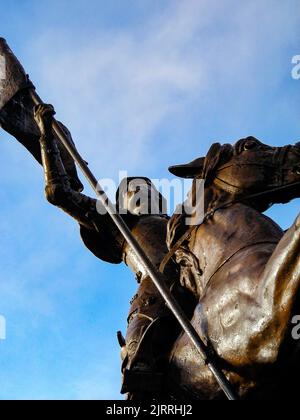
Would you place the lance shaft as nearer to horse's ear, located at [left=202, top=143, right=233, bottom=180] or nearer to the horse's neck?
the horse's neck

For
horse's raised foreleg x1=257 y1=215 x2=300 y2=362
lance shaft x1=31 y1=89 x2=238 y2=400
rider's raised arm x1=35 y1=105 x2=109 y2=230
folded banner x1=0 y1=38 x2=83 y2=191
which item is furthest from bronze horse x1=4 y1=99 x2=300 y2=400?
folded banner x1=0 y1=38 x2=83 y2=191

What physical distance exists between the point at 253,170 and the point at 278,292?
5.03 feet

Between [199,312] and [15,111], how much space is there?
425 cm

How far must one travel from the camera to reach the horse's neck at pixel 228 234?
6.11 meters

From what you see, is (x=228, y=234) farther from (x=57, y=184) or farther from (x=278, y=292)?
(x=57, y=184)

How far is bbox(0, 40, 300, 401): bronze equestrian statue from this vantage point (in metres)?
5.24

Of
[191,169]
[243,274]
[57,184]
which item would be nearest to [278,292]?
[243,274]

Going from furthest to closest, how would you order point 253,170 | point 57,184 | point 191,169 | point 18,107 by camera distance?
point 18,107
point 57,184
point 191,169
point 253,170

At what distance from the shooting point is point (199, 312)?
5988mm

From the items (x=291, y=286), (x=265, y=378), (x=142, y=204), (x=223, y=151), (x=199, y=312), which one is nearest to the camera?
(x=291, y=286)

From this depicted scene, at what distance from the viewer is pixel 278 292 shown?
5137mm

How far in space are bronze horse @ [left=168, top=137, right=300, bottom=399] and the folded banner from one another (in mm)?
2829
